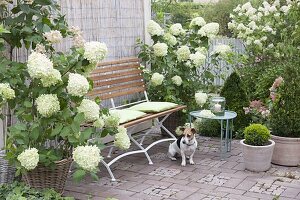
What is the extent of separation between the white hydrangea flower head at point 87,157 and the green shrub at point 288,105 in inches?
95.1

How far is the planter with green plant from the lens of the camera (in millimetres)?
5102

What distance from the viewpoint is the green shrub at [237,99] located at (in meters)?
6.30

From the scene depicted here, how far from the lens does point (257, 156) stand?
16.2 ft

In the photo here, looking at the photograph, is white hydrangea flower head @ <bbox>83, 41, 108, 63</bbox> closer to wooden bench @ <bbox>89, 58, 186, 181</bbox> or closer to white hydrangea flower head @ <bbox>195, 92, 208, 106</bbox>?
wooden bench @ <bbox>89, 58, 186, 181</bbox>

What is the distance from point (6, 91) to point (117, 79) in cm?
217

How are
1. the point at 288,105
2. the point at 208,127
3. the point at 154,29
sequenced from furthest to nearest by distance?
1. the point at 208,127
2. the point at 154,29
3. the point at 288,105

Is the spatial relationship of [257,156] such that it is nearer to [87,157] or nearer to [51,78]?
[87,157]

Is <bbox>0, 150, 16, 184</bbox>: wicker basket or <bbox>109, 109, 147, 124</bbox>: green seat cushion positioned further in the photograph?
<bbox>109, 109, 147, 124</bbox>: green seat cushion

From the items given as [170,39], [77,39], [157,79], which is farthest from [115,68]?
[77,39]

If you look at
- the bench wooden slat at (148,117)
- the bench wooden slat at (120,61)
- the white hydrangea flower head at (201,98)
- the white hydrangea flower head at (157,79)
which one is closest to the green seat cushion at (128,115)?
the bench wooden slat at (148,117)

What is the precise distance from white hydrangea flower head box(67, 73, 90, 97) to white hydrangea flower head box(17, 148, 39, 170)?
0.55 meters

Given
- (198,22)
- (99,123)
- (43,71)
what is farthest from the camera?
(198,22)

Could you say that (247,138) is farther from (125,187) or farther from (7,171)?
(7,171)

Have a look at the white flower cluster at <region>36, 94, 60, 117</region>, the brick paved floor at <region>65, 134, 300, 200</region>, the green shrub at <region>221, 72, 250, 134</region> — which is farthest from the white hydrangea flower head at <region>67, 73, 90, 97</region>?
the green shrub at <region>221, 72, 250, 134</region>
